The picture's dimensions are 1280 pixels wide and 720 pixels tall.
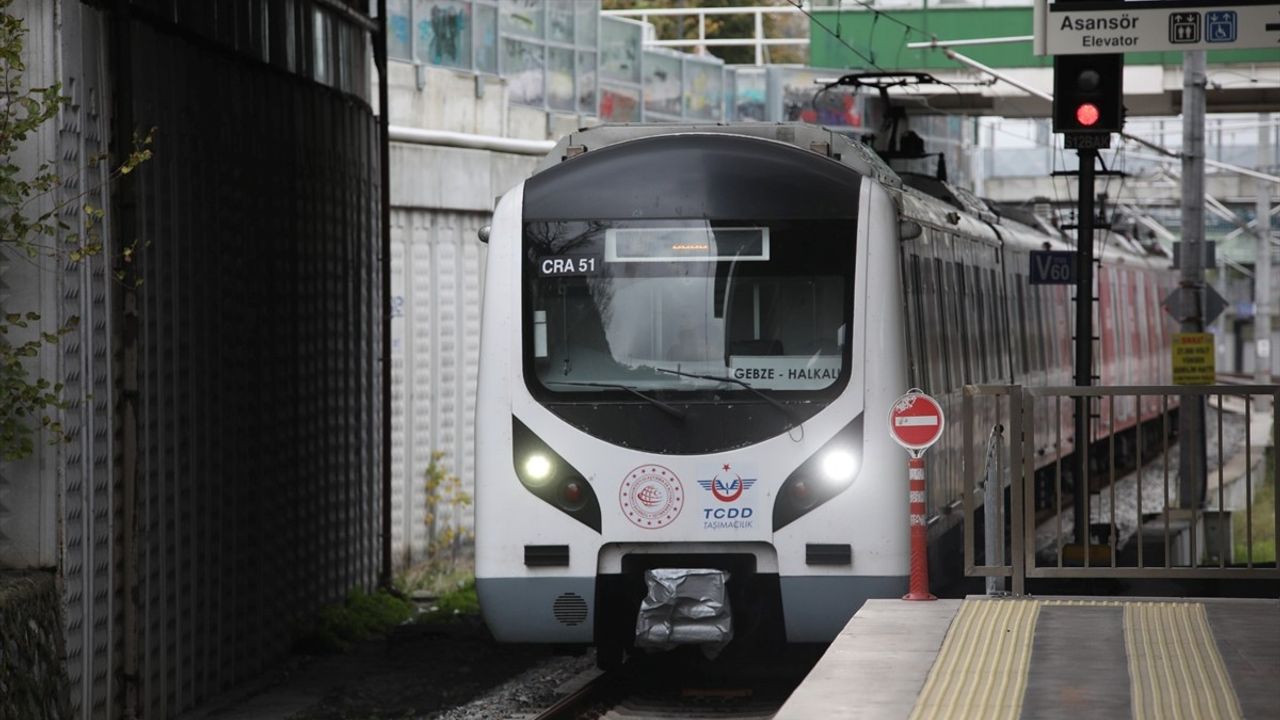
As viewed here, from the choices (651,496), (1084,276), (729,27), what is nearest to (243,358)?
(651,496)

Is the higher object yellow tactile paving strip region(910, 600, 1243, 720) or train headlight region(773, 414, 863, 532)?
train headlight region(773, 414, 863, 532)

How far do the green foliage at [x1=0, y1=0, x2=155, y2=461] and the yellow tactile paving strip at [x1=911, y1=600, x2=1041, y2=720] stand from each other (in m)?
4.12

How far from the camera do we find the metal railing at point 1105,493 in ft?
32.0

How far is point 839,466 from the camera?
10789 mm

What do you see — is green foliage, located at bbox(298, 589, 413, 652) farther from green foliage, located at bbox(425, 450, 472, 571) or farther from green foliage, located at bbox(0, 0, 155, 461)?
green foliage, located at bbox(0, 0, 155, 461)

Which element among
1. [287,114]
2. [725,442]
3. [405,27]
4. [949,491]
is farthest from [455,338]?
[725,442]

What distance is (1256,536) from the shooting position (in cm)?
2659

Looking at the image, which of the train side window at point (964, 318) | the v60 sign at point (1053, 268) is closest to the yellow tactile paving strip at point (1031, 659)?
the train side window at point (964, 318)

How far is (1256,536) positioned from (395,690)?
17062 mm

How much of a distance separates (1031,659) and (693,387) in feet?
10.4

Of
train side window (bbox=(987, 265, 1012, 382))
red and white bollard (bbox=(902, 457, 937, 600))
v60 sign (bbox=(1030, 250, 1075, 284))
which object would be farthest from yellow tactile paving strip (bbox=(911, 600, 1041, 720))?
v60 sign (bbox=(1030, 250, 1075, 284))

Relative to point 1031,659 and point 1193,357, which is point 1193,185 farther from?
point 1031,659

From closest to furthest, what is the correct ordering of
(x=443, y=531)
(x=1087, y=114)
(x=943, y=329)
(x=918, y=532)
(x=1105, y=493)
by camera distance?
(x=918, y=532) → (x=943, y=329) → (x=1087, y=114) → (x=443, y=531) → (x=1105, y=493)

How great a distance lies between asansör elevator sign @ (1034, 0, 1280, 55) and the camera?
11.2 meters
